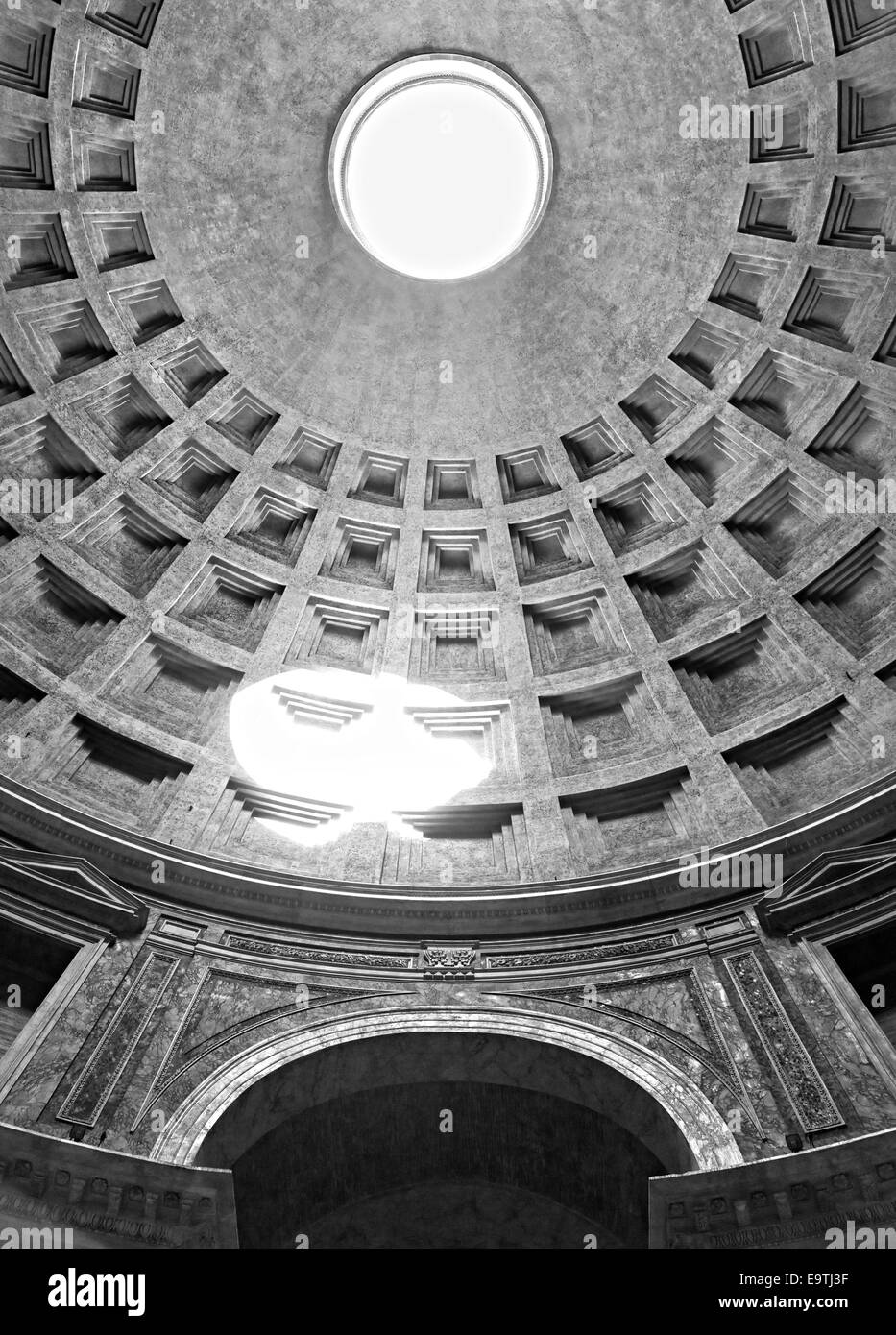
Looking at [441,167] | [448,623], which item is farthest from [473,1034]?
[441,167]

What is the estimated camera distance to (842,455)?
2772 centimetres

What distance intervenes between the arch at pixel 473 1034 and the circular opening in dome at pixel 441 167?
2188cm

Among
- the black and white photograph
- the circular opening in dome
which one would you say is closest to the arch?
the black and white photograph

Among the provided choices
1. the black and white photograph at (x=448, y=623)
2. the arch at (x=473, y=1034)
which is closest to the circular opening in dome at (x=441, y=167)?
the black and white photograph at (x=448, y=623)

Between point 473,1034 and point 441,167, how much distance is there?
1100 inches

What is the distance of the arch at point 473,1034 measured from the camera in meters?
16.6

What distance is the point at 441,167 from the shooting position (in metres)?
35.4

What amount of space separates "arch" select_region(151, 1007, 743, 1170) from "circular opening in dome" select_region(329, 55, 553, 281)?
71.8 ft

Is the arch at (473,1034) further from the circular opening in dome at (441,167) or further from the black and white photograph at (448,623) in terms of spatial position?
the circular opening in dome at (441,167)

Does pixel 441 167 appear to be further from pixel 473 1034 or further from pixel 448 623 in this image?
pixel 473 1034
